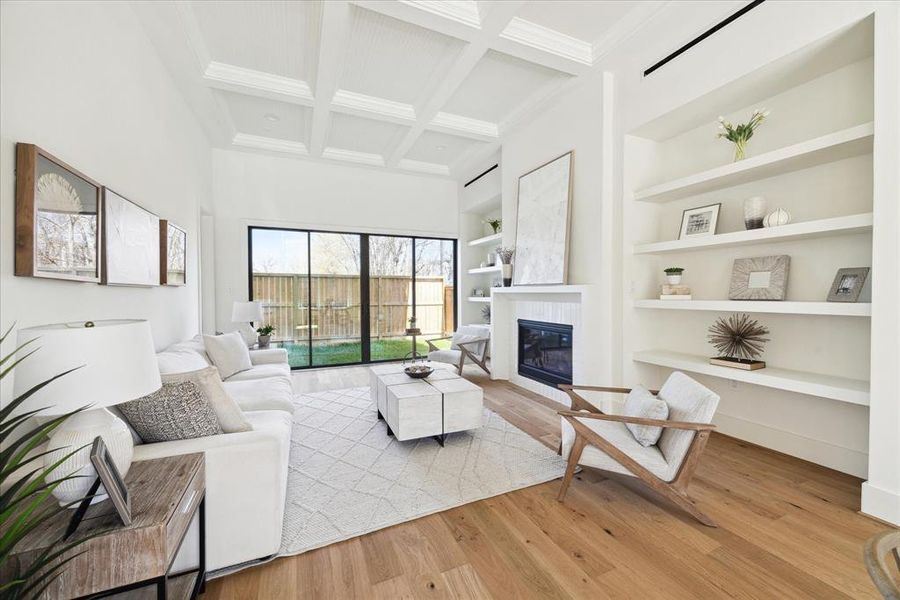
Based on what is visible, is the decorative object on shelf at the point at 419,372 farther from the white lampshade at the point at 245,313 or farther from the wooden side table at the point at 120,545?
the white lampshade at the point at 245,313

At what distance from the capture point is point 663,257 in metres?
3.53

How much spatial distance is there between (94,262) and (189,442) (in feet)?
4.05

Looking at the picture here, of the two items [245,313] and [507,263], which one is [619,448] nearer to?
[507,263]

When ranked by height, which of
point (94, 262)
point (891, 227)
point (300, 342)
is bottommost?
point (300, 342)

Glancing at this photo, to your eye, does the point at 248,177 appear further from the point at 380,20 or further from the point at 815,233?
the point at 815,233

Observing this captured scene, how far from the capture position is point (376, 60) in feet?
11.1

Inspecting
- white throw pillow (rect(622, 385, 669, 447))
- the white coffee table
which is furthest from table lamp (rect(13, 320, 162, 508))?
white throw pillow (rect(622, 385, 669, 447))

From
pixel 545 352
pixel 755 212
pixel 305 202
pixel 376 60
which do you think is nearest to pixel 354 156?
pixel 305 202

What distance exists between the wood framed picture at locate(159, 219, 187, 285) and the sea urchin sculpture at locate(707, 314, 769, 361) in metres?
4.68

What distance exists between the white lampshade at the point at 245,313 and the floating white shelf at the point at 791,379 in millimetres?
4475

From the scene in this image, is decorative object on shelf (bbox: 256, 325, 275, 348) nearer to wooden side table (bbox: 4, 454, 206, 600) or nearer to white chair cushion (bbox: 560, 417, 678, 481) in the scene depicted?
wooden side table (bbox: 4, 454, 206, 600)

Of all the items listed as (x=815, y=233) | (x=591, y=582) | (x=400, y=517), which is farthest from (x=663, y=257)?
(x=400, y=517)

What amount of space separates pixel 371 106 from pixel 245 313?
292 cm

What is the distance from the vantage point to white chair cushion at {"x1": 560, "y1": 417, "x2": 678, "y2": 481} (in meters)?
2.03
